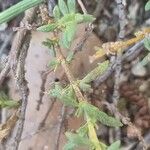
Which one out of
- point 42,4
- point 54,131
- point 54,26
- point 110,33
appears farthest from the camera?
point 110,33

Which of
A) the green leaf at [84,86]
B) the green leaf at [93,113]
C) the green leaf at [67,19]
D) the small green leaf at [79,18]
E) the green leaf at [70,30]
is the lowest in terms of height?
the green leaf at [93,113]

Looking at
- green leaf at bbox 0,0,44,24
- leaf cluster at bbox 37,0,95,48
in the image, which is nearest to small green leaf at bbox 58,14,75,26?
leaf cluster at bbox 37,0,95,48

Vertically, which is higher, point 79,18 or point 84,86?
point 79,18

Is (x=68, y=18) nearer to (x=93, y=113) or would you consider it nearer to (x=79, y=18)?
(x=79, y=18)

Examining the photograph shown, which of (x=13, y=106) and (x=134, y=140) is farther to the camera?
(x=134, y=140)

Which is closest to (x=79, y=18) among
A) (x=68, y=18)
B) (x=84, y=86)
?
(x=68, y=18)

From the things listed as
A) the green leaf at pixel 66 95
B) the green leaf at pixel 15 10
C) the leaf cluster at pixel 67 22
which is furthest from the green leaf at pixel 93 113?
the green leaf at pixel 15 10

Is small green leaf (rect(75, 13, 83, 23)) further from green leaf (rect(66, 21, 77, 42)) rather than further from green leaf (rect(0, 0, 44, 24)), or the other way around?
green leaf (rect(0, 0, 44, 24))

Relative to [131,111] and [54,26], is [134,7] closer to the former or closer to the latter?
[131,111]

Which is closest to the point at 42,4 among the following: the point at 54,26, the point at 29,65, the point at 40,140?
the point at 54,26

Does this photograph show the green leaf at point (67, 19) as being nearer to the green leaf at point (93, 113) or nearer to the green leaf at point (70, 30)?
the green leaf at point (70, 30)

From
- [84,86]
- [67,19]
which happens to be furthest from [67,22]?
[84,86]
